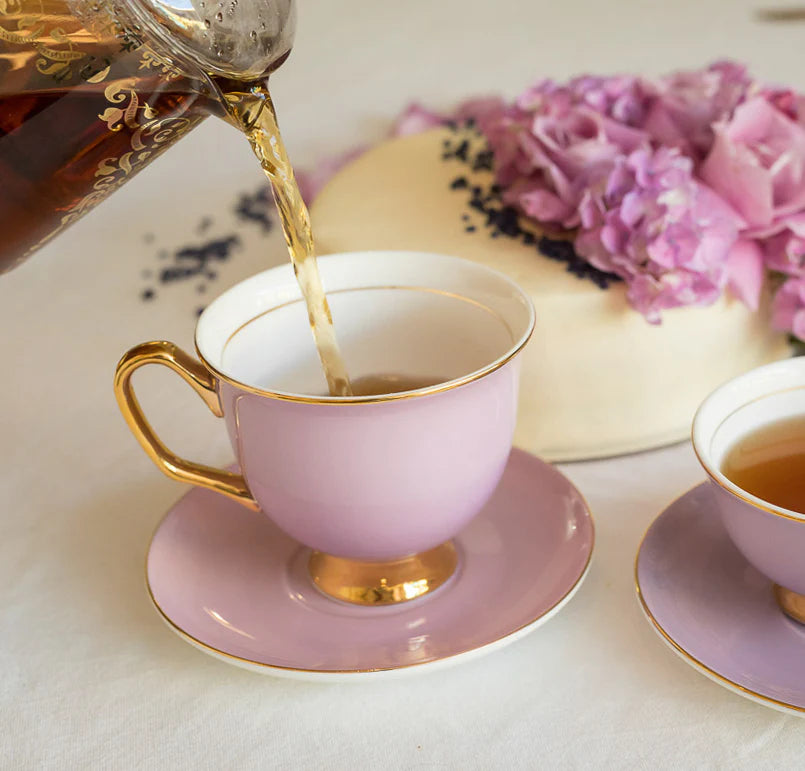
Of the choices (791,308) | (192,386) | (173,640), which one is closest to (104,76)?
(192,386)

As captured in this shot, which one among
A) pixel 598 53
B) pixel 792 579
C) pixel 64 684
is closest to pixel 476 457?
pixel 792 579

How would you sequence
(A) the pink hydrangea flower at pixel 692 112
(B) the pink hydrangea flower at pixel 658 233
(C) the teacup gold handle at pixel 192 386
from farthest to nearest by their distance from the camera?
(A) the pink hydrangea flower at pixel 692 112, (B) the pink hydrangea flower at pixel 658 233, (C) the teacup gold handle at pixel 192 386

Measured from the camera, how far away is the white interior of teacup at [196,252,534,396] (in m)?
0.69

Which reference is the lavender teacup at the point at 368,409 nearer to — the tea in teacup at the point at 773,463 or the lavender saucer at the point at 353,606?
the lavender saucer at the point at 353,606

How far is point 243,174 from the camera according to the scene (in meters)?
1.51

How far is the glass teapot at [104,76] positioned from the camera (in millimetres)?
570

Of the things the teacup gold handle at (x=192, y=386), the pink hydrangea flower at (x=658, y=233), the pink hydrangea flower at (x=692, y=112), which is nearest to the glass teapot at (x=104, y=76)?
the teacup gold handle at (x=192, y=386)

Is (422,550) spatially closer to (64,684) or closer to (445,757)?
(445,757)

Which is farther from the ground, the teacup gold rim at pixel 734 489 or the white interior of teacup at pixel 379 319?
the white interior of teacup at pixel 379 319

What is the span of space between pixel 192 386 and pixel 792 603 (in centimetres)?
39

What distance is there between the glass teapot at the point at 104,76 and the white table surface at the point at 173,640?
27 cm

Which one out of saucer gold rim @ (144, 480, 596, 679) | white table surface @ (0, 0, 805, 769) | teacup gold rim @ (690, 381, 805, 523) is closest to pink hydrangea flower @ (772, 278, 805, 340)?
white table surface @ (0, 0, 805, 769)

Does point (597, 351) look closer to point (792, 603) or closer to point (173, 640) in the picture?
point (792, 603)

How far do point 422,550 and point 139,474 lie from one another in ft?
1.02
